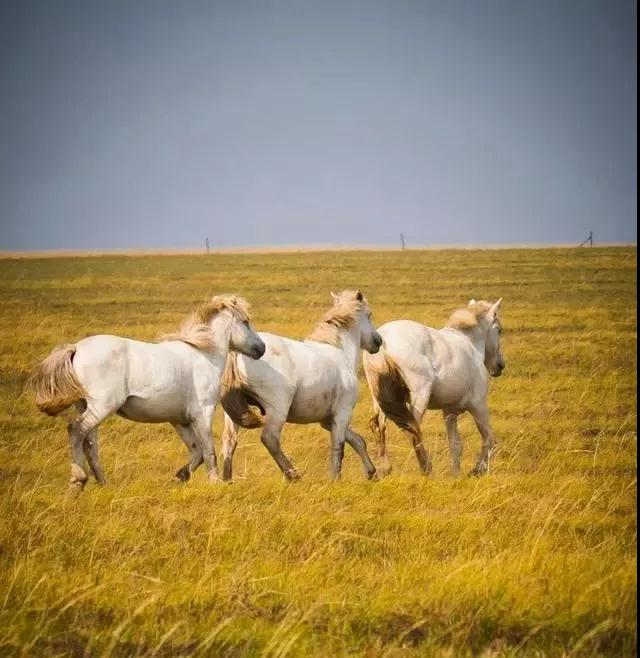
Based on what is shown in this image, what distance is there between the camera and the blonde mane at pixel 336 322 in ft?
39.7

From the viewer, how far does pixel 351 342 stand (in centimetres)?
1220

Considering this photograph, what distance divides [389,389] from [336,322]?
107 cm

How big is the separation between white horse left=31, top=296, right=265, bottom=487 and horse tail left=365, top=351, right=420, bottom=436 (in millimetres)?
2082

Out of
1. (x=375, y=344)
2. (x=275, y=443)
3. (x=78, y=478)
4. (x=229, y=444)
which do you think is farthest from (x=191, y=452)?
(x=375, y=344)

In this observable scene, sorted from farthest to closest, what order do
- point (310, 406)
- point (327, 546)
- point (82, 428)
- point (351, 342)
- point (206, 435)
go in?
point (351, 342)
point (310, 406)
point (206, 435)
point (82, 428)
point (327, 546)

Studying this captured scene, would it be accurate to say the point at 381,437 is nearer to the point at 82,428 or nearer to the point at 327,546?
the point at 82,428

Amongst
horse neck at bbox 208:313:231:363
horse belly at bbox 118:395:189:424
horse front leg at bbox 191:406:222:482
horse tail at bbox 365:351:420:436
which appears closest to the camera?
horse belly at bbox 118:395:189:424

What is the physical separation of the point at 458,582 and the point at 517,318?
74.5 ft

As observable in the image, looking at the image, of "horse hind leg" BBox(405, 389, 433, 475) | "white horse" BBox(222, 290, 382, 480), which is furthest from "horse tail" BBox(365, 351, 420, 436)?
"white horse" BBox(222, 290, 382, 480)

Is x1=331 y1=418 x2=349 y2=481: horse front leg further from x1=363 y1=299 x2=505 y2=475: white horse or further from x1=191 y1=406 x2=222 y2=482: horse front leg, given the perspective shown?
x1=191 y1=406 x2=222 y2=482: horse front leg

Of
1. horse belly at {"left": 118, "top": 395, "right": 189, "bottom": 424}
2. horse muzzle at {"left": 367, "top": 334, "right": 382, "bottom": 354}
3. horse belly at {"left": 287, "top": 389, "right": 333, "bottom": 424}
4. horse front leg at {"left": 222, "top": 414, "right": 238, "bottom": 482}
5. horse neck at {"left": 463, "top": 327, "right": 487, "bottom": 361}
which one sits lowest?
horse front leg at {"left": 222, "top": 414, "right": 238, "bottom": 482}

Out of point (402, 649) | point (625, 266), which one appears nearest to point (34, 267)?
point (625, 266)

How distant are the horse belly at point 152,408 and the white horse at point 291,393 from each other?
0.82m

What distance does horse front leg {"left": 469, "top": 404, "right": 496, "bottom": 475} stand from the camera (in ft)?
39.2
